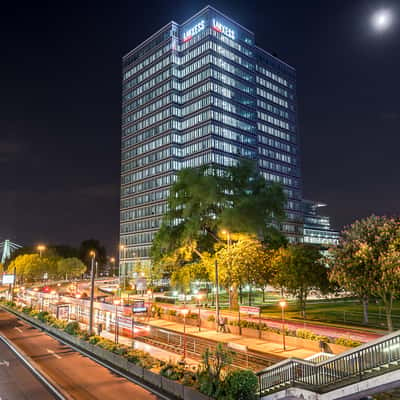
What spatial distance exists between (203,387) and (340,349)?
50.2ft

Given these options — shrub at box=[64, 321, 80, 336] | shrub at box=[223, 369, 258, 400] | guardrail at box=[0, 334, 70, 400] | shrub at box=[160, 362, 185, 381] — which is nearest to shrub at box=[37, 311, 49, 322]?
shrub at box=[64, 321, 80, 336]

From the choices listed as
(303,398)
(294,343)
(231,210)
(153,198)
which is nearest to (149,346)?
(294,343)

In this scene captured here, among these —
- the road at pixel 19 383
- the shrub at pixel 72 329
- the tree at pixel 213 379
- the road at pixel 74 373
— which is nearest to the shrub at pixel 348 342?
the tree at pixel 213 379

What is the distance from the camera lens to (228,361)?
19.0m

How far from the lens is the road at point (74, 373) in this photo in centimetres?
2106

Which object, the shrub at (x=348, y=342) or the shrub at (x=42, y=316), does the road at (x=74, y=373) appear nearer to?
the shrub at (x=42, y=316)

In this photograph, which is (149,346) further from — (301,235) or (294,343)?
(301,235)

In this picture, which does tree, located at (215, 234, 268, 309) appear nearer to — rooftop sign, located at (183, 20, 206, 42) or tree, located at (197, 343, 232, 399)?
tree, located at (197, 343, 232, 399)

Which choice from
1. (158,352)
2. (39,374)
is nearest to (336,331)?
(158,352)

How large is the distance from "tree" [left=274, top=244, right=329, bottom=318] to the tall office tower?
77.1m

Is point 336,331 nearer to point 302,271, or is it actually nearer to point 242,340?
point 302,271

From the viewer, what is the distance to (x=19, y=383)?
2294 cm

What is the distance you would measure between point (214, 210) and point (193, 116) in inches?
3070

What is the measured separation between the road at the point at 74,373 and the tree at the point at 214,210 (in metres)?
23.1
